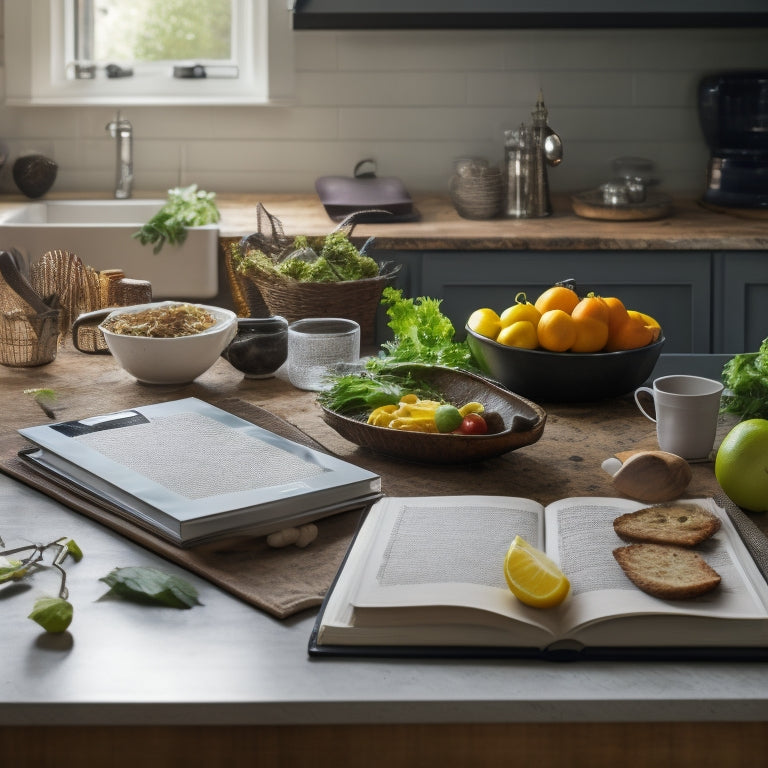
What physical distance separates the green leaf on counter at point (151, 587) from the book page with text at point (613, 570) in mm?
363

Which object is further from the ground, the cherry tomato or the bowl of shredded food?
the bowl of shredded food

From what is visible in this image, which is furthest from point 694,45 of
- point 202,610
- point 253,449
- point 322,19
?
point 202,610

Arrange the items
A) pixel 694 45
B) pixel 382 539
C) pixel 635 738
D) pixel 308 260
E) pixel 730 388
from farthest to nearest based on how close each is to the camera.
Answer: pixel 694 45 → pixel 308 260 → pixel 730 388 → pixel 382 539 → pixel 635 738

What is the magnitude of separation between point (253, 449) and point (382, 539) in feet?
0.97

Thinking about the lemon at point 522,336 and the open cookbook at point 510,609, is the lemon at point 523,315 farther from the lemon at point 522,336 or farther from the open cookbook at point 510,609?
the open cookbook at point 510,609

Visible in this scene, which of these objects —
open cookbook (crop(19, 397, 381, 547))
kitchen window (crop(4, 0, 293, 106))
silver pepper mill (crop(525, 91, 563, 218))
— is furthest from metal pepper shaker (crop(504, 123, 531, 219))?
open cookbook (crop(19, 397, 381, 547))

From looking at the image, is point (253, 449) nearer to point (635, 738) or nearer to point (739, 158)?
point (635, 738)

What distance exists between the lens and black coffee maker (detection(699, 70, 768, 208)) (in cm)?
338

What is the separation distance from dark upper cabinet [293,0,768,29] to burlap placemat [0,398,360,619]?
2.34m

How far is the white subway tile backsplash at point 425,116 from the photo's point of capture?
3.74m

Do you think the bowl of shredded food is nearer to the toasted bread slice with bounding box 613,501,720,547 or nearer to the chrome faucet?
the toasted bread slice with bounding box 613,501,720,547

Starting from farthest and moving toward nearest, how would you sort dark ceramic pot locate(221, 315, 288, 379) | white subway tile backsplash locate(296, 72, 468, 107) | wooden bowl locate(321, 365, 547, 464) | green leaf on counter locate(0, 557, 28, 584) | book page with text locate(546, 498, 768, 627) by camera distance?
white subway tile backsplash locate(296, 72, 468, 107) → dark ceramic pot locate(221, 315, 288, 379) → wooden bowl locate(321, 365, 547, 464) → green leaf on counter locate(0, 557, 28, 584) → book page with text locate(546, 498, 768, 627)

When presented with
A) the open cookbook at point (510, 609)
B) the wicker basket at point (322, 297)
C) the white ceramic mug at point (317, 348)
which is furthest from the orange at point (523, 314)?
the open cookbook at point (510, 609)

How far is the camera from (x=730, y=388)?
1687 mm
